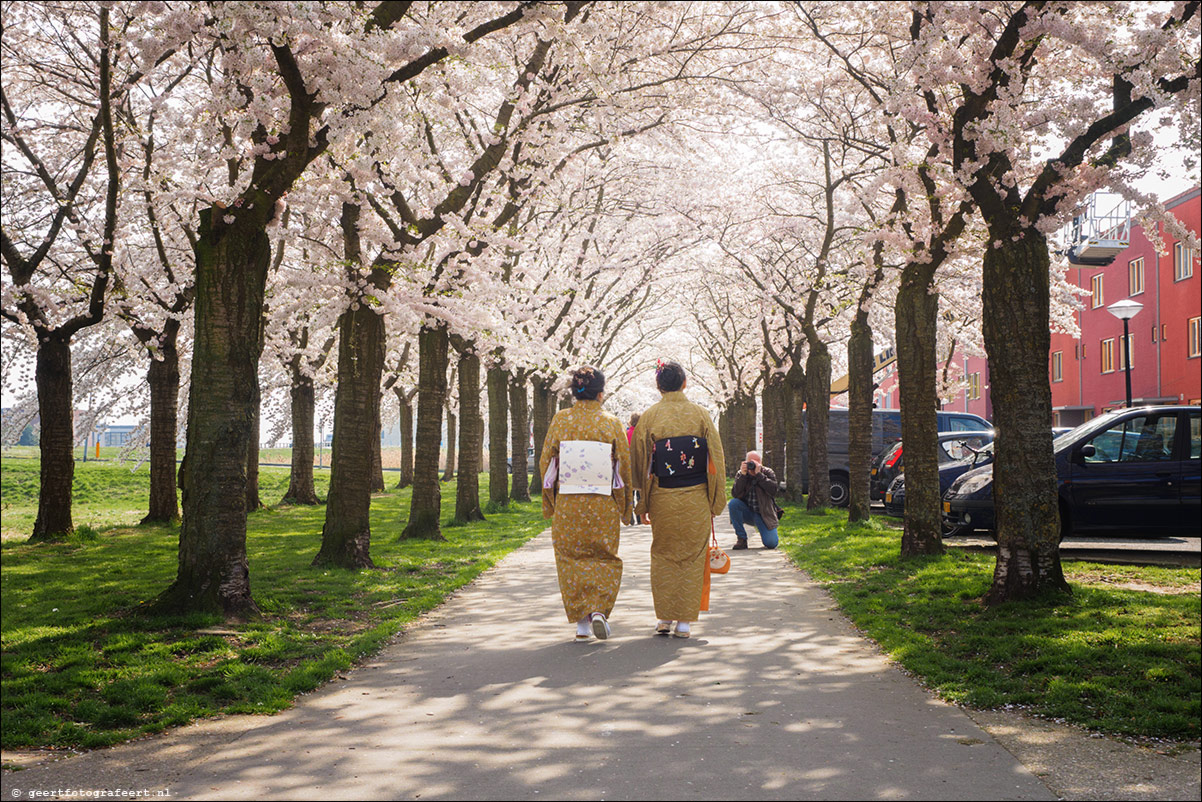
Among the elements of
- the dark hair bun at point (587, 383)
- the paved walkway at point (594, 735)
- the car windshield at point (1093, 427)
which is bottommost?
the paved walkway at point (594, 735)

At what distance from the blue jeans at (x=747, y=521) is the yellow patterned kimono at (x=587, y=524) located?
685 centimetres

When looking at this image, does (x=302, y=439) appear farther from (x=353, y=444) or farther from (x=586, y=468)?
(x=586, y=468)

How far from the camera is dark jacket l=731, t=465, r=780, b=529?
46.1 ft

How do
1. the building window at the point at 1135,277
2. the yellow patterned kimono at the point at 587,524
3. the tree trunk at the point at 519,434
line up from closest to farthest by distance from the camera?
the yellow patterned kimono at the point at 587,524
the tree trunk at the point at 519,434
the building window at the point at 1135,277

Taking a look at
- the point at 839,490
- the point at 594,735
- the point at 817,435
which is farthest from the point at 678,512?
the point at 839,490

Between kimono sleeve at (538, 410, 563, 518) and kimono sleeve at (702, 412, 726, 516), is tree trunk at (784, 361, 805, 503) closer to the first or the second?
kimono sleeve at (702, 412, 726, 516)

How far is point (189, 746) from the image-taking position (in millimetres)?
4730

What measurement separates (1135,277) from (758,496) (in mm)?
30097

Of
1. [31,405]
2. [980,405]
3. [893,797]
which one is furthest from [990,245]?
[980,405]

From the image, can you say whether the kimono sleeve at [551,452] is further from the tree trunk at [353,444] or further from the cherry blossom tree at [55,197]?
the cherry blossom tree at [55,197]

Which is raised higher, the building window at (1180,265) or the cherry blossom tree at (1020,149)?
the building window at (1180,265)

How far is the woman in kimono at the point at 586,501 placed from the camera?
7.56 metres

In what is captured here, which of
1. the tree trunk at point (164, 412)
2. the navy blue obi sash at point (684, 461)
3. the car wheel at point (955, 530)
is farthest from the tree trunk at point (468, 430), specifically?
the navy blue obi sash at point (684, 461)

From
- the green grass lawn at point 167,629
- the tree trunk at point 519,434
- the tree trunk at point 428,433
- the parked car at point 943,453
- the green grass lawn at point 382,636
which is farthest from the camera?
the tree trunk at point 519,434
